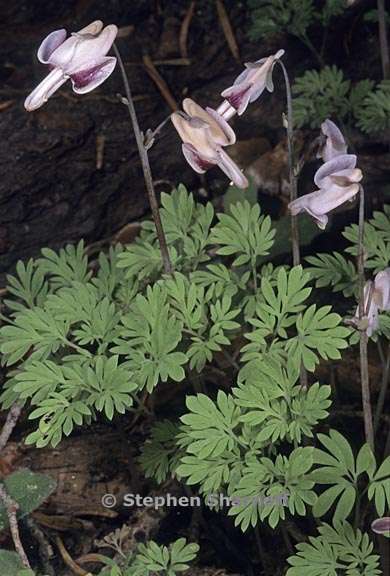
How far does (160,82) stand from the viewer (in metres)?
3.97

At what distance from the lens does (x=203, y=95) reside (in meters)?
3.96

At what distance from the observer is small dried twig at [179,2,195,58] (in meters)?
4.12

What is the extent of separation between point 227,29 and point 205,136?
7.35 feet

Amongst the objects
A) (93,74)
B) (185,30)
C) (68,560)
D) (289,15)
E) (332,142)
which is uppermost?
(93,74)

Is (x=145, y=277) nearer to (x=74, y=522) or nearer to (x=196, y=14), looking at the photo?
(x=74, y=522)

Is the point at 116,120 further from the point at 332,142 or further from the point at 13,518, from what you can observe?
the point at 13,518

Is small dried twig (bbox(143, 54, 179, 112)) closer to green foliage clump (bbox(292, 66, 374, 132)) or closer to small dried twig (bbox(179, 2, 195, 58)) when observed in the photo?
small dried twig (bbox(179, 2, 195, 58))

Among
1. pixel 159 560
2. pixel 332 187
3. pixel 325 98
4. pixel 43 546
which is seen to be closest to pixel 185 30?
pixel 325 98

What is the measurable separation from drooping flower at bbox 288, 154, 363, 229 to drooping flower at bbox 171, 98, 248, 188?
0.53 ft

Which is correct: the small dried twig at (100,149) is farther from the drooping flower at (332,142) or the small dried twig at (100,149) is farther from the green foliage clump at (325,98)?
the drooping flower at (332,142)

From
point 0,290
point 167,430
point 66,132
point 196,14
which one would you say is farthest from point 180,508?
point 196,14

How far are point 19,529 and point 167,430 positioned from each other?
1.77 feet

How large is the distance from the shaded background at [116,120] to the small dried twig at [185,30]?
23 millimetres

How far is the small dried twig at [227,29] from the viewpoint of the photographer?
4074 millimetres
